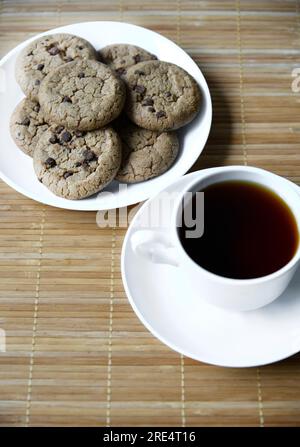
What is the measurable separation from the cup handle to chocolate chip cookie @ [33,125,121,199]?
26 cm

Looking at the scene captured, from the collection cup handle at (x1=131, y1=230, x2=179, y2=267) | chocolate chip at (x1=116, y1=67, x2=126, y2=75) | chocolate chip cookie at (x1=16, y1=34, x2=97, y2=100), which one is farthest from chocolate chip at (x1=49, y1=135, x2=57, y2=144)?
cup handle at (x1=131, y1=230, x2=179, y2=267)

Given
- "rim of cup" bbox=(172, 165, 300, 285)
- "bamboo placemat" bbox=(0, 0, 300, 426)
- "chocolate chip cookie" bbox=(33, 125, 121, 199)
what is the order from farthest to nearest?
1. "chocolate chip cookie" bbox=(33, 125, 121, 199)
2. "bamboo placemat" bbox=(0, 0, 300, 426)
3. "rim of cup" bbox=(172, 165, 300, 285)

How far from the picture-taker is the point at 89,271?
124cm

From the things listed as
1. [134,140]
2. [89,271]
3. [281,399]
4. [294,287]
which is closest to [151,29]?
[134,140]

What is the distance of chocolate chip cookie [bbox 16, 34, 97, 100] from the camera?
1344 mm

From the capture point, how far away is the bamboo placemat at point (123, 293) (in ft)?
3.65

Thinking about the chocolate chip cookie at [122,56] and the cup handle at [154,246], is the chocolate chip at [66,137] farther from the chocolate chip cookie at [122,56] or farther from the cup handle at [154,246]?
the cup handle at [154,246]

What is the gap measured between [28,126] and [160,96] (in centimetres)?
30

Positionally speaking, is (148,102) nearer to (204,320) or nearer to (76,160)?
(76,160)

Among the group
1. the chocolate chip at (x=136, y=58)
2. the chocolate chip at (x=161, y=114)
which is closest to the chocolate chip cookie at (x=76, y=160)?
the chocolate chip at (x=161, y=114)

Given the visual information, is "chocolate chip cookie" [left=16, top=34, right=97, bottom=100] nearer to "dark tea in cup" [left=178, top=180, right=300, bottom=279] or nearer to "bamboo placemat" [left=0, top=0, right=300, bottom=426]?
"bamboo placemat" [left=0, top=0, right=300, bottom=426]

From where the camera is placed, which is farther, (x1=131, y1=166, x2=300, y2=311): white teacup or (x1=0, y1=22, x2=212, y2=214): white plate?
(x1=0, y1=22, x2=212, y2=214): white plate

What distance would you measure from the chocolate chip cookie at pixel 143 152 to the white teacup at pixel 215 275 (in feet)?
0.81

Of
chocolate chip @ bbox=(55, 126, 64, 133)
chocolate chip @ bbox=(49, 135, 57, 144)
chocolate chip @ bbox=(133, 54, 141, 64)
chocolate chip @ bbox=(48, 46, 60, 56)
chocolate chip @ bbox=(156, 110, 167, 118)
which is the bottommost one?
chocolate chip @ bbox=(49, 135, 57, 144)
